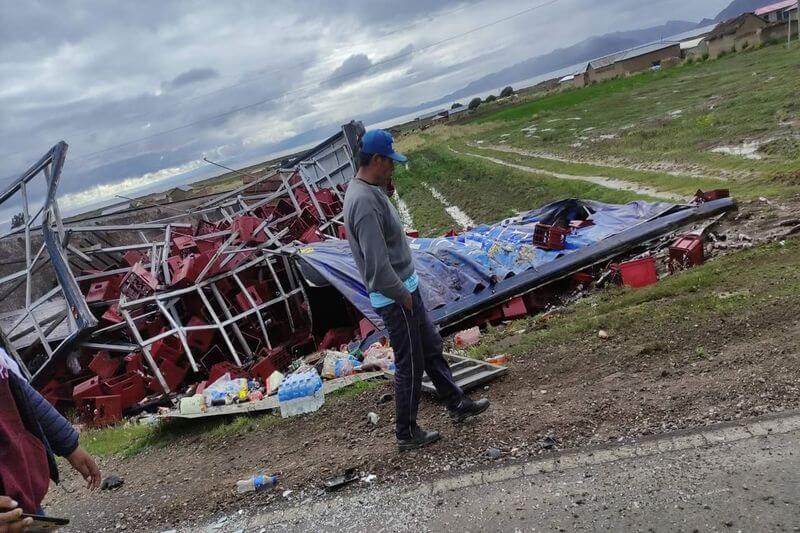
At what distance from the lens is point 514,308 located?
28.9 feet

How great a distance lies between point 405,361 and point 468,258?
4.91m

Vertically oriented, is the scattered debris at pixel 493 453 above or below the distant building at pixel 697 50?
below

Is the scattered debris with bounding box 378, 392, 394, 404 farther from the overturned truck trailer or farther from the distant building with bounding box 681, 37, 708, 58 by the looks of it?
the distant building with bounding box 681, 37, 708, 58

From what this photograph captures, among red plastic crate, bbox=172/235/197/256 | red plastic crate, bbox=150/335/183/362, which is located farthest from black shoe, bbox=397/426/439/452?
red plastic crate, bbox=172/235/197/256

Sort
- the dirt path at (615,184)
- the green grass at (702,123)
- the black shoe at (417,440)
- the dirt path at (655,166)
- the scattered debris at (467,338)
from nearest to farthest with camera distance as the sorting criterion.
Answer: the black shoe at (417,440), the scattered debris at (467,338), the dirt path at (615,184), the green grass at (702,123), the dirt path at (655,166)

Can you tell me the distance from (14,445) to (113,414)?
26.3 feet

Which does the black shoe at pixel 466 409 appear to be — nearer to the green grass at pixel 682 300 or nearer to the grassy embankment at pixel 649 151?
the green grass at pixel 682 300

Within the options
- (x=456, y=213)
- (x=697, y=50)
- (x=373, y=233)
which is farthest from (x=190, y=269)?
(x=697, y=50)

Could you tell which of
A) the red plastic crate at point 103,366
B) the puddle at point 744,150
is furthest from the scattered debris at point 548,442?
the puddle at point 744,150

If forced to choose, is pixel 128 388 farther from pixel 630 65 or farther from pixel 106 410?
pixel 630 65

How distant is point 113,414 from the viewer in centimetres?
963

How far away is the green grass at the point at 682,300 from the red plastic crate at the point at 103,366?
637 centimetres

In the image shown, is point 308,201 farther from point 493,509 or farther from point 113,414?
point 493,509

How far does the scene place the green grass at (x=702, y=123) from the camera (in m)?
13.5
